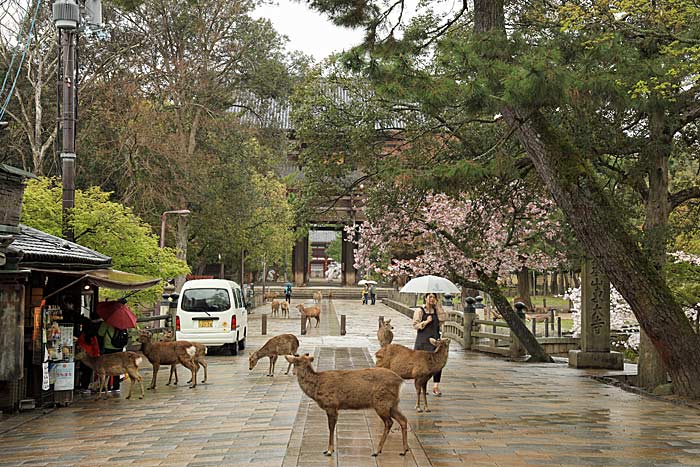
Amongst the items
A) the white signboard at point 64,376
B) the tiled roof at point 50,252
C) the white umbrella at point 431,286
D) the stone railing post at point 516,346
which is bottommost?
the stone railing post at point 516,346

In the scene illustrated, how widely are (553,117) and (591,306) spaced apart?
5.82m

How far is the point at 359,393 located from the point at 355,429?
1.68 m

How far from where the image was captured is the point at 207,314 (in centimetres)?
2008

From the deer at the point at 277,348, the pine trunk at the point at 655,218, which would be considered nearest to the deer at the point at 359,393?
the deer at the point at 277,348

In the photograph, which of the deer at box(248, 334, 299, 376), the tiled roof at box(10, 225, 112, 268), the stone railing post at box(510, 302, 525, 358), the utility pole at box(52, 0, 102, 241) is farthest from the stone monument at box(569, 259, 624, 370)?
the utility pole at box(52, 0, 102, 241)

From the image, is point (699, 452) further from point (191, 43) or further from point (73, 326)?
point (191, 43)

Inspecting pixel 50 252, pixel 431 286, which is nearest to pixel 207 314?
pixel 431 286

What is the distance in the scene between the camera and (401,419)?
8.01 m

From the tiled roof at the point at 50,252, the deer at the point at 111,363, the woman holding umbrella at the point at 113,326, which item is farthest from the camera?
the woman holding umbrella at the point at 113,326

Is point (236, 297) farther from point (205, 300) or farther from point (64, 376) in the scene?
point (64, 376)

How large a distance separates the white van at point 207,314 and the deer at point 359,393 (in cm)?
1222

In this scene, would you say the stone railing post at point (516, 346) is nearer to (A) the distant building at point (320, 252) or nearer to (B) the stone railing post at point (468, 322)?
(B) the stone railing post at point (468, 322)

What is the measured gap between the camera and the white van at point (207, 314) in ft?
65.9

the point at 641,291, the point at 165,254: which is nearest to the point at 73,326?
the point at 165,254
